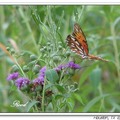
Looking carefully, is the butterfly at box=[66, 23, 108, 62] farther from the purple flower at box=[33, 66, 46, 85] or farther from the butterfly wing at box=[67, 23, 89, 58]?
the purple flower at box=[33, 66, 46, 85]

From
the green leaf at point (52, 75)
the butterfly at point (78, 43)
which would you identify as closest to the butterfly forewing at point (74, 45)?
the butterfly at point (78, 43)

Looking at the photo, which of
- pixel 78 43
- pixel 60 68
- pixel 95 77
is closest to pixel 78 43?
pixel 78 43

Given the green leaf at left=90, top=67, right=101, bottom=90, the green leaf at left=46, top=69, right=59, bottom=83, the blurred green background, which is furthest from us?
the green leaf at left=90, top=67, right=101, bottom=90

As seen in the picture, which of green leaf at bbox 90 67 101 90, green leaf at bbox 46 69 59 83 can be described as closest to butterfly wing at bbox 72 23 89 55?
green leaf at bbox 46 69 59 83

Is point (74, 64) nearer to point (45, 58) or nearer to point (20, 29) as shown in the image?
point (45, 58)

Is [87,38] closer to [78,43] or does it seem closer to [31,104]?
[78,43]

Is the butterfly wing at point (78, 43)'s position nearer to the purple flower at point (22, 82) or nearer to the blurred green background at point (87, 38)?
the blurred green background at point (87, 38)

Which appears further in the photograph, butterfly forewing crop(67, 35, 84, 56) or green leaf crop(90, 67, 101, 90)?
green leaf crop(90, 67, 101, 90)
